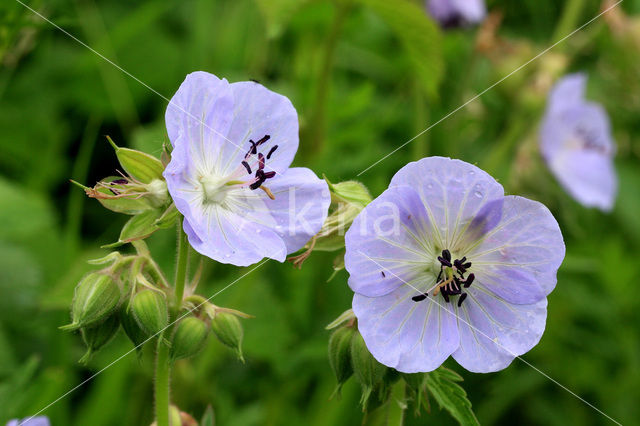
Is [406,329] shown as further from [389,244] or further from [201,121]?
[201,121]

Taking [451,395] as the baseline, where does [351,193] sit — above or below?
above

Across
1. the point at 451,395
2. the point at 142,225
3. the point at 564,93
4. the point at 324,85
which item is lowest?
the point at 564,93

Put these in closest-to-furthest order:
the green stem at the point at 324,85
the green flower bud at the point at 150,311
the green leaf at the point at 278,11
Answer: the green flower bud at the point at 150,311 < the green leaf at the point at 278,11 < the green stem at the point at 324,85

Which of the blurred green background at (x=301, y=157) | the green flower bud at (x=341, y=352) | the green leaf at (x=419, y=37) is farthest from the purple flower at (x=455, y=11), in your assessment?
the green flower bud at (x=341, y=352)

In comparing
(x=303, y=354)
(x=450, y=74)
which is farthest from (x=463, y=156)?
(x=303, y=354)

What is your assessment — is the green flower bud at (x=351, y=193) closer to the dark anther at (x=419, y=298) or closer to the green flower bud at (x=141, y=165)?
the dark anther at (x=419, y=298)

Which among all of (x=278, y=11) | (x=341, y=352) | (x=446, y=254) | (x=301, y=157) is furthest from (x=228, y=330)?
(x=301, y=157)

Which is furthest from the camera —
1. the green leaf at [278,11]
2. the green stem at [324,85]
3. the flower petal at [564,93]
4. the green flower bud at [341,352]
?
the flower petal at [564,93]
